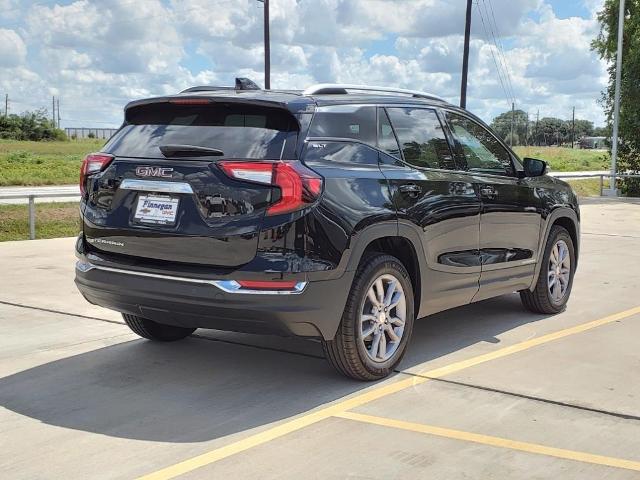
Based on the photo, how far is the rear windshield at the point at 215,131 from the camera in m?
4.66

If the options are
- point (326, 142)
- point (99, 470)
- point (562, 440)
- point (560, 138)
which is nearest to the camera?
point (99, 470)

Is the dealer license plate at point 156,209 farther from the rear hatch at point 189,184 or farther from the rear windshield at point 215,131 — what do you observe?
the rear windshield at point 215,131

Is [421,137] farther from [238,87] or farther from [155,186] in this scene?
[155,186]

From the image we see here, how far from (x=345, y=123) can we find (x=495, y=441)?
214 centimetres

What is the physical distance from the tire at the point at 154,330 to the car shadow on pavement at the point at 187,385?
0.24 feet

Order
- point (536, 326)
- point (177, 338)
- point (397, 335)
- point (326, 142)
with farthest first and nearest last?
point (536, 326) → point (177, 338) → point (397, 335) → point (326, 142)

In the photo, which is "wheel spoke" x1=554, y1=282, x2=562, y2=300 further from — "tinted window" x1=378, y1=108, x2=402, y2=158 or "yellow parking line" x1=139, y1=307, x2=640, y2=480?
"tinted window" x1=378, y1=108, x2=402, y2=158

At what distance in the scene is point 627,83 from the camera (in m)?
25.2

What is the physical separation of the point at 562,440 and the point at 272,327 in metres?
1.65

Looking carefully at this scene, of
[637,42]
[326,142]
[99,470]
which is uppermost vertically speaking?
[637,42]

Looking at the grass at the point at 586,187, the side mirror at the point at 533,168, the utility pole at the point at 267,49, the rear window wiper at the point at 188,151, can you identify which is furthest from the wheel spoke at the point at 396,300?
the utility pole at the point at 267,49

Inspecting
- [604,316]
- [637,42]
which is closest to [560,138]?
[637,42]

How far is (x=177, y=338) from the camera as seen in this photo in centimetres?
620

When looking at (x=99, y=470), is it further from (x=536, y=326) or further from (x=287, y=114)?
(x=536, y=326)
